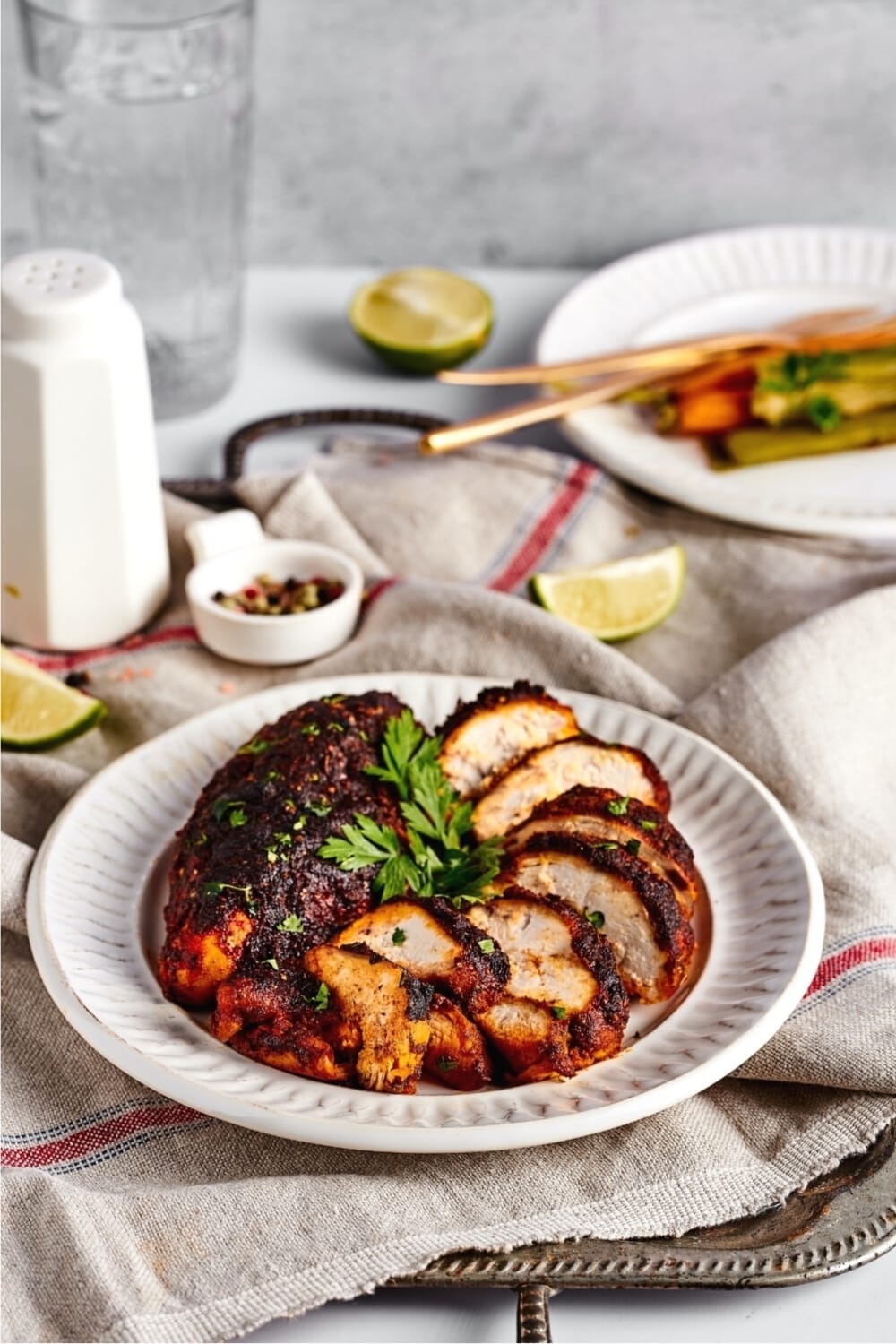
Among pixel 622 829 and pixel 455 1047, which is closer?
pixel 455 1047

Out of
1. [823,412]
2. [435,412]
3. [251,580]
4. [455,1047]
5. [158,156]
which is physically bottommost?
[435,412]

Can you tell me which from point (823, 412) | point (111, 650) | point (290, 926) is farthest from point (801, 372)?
point (290, 926)

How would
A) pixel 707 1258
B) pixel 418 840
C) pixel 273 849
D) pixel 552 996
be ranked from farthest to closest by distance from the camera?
pixel 418 840 < pixel 273 849 < pixel 552 996 < pixel 707 1258

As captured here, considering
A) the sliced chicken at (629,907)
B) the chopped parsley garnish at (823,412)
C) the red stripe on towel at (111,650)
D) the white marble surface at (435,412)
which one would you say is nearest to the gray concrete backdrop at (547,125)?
the white marble surface at (435,412)

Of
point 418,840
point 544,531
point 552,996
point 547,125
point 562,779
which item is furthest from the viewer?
point 547,125

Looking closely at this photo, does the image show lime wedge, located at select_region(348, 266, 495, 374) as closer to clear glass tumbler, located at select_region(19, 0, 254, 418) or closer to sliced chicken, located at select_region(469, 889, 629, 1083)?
clear glass tumbler, located at select_region(19, 0, 254, 418)

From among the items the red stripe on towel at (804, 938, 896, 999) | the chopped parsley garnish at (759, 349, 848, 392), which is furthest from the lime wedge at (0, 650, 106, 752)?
the chopped parsley garnish at (759, 349, 848, 392)

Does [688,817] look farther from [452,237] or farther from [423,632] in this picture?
[452,237]

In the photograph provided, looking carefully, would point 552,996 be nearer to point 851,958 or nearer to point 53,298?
point 851,958
